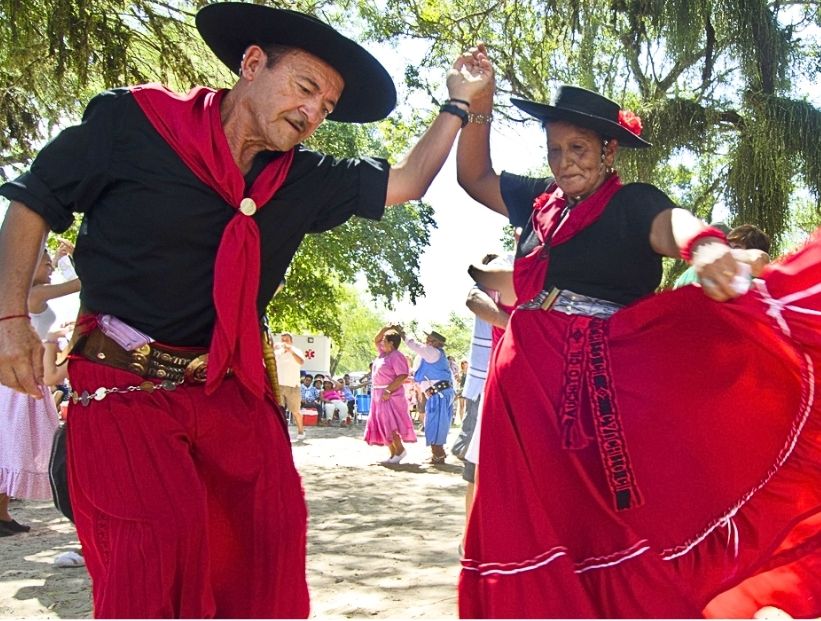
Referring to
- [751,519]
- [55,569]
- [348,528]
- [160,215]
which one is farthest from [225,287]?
[348,528]

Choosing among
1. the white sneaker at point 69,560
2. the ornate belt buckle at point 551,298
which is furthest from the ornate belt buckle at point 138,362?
the white sneaker at point 69,560

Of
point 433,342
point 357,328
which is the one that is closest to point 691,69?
point 433,342

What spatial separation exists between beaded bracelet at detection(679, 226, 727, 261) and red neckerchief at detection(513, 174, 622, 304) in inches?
22.9

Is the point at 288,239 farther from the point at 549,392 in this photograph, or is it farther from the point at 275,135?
the point at 549,392

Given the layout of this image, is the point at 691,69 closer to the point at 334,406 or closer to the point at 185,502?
the point at 185,502

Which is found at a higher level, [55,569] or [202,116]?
[202,116]

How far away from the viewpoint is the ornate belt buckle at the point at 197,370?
288 centimetres

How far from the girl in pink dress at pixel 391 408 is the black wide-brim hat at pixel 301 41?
10.7m

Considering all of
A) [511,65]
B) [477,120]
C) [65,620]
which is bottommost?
[65,620]

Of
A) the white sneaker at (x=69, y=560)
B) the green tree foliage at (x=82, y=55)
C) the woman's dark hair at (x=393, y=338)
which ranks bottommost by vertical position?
the white sneaker at (x=69, y=560)

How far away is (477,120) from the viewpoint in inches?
164

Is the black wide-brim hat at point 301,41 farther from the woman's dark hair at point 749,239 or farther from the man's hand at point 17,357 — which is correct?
the woman's dark hair at point 749,239

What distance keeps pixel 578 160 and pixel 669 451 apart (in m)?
1.23

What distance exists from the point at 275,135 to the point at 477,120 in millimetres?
1410
